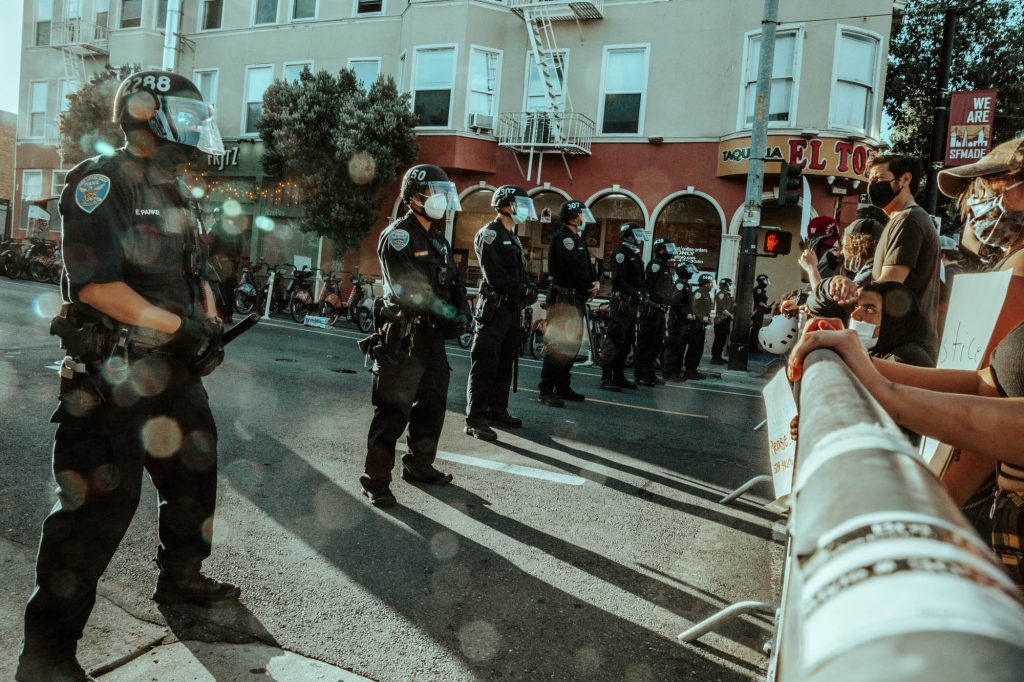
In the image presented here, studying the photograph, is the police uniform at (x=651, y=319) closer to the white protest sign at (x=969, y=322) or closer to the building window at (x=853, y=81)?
the building window at (x=853, y=81)

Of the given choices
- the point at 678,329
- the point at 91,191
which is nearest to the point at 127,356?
the point at 91,191

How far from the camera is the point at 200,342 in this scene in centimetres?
268

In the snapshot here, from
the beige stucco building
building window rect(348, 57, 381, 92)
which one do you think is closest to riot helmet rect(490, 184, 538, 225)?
the beige stucco building

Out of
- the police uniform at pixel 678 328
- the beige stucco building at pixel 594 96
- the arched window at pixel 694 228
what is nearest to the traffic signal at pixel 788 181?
the police uniform at pixel 678 328

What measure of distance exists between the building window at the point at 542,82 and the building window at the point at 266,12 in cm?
855

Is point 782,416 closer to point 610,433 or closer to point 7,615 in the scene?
point 7,615

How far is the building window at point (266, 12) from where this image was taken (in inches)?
897

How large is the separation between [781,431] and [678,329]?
9967 mm

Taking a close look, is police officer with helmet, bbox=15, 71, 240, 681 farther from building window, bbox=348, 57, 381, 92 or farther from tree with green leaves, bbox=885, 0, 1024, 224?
tree with green leaves, bbox=885, 0, 1024, 224

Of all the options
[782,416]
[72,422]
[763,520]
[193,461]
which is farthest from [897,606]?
[763,520]

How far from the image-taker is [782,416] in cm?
205

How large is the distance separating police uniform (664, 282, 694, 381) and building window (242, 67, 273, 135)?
631 inches

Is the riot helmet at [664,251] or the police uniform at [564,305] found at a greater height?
the riot helmet at [664,251]

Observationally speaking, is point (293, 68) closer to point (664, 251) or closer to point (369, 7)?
point (369, 7)
